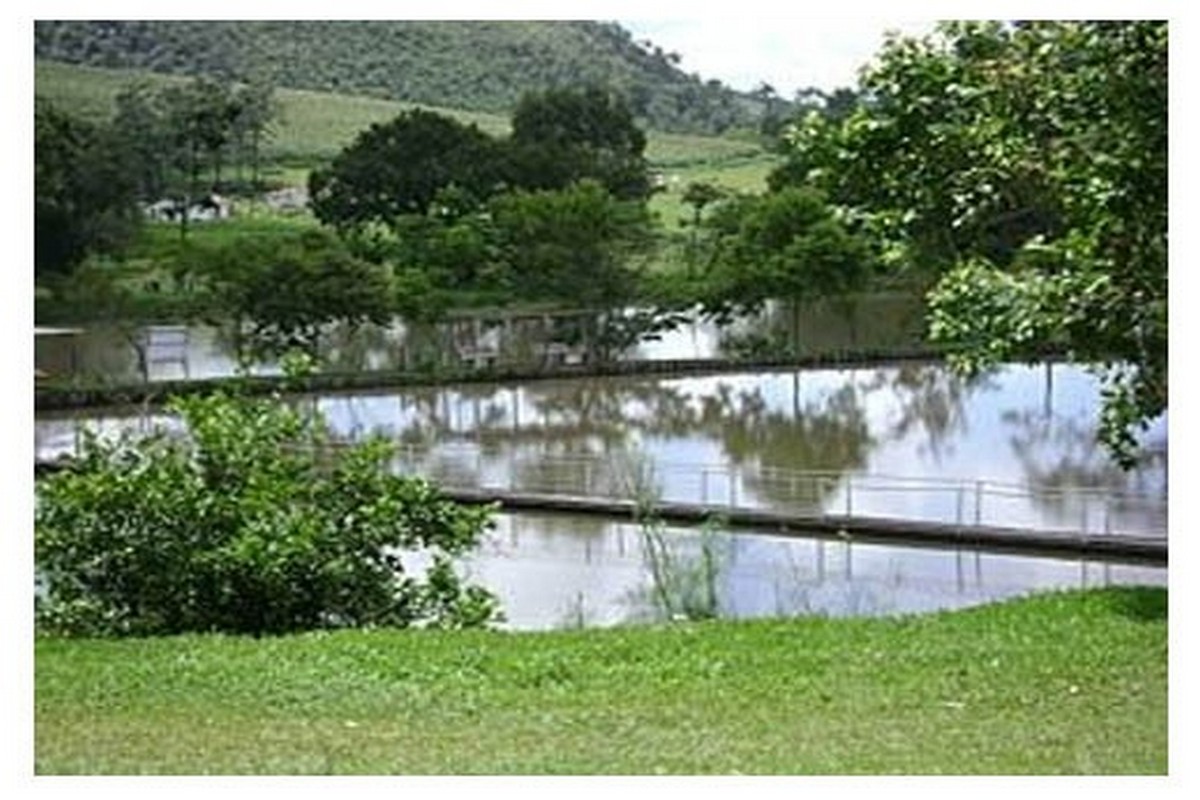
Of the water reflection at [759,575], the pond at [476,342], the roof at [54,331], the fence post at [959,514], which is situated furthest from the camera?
the fence post at [959,514]

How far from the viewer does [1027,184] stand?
8250 mm

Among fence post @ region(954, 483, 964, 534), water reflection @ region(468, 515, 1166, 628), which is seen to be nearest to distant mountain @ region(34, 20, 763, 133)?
water reflection @ region(468, 515, 1166, 628)

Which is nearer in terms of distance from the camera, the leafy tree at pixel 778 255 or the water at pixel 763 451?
the water at pixel 763 451

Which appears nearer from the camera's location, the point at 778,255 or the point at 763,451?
the point at 763,451

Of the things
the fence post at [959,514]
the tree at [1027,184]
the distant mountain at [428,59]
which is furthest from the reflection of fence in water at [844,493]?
the tree at [1027,184]

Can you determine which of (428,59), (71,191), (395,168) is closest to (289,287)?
(395,168)

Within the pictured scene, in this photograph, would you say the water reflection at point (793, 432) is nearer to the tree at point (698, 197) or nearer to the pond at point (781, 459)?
the pond at point (781, 459)

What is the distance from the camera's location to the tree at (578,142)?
9641 mm

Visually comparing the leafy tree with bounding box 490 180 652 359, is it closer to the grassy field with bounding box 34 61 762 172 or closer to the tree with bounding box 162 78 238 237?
the grassy field with bounding box 34 61 762 172

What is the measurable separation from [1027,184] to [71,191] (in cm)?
354

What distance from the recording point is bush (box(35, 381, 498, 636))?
8312mm

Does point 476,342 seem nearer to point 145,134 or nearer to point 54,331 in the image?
point 145,134

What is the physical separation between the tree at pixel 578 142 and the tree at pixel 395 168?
0.29 metres
